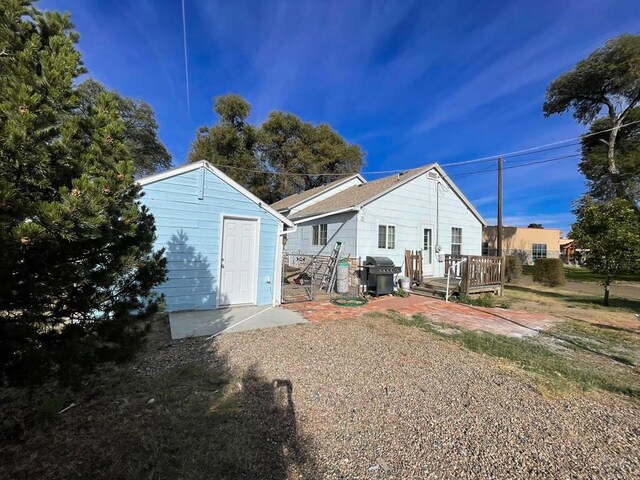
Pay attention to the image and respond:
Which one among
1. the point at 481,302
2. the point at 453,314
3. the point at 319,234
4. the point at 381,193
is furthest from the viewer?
the point at 319,234

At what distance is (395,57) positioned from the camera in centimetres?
1288

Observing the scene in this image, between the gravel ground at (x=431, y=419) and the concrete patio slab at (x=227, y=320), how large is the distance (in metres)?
1.00

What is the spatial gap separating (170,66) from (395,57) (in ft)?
29.9

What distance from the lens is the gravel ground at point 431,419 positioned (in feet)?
7.85

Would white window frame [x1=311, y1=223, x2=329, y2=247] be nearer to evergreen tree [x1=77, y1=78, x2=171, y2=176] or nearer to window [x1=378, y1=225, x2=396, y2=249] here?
window [x1=378, y1=225, x2=396, y2=249]

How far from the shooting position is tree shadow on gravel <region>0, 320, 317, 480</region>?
7.38 ft

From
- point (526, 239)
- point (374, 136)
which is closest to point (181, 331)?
point (374, 136)

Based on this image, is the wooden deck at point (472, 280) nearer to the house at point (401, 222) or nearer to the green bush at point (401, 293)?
the green bush at point (401, 293)

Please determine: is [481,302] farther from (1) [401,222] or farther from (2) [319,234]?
(2) [319,234]

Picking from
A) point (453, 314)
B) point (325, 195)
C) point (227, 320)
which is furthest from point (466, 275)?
point (325, 195)

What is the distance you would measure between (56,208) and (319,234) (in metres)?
11.5

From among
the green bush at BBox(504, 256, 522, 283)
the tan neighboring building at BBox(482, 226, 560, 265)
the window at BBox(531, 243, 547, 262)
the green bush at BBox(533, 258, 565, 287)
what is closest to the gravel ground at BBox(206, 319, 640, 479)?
the green bush at BBox(533, 258, 565, 287)

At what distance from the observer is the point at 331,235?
12312 mm

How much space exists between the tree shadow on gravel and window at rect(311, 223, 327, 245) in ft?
30.0
